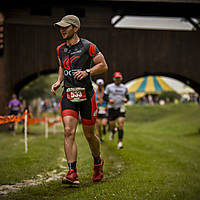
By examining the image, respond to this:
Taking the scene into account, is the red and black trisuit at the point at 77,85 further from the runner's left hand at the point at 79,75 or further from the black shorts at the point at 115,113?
the black shorts at the point at 115,113

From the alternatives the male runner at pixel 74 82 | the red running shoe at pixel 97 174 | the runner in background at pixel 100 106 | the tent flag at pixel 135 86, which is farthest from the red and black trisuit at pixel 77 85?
the tent flag at pixel 135 86

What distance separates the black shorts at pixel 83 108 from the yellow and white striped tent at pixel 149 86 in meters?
36.3

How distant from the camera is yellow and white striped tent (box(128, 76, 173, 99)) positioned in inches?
1641

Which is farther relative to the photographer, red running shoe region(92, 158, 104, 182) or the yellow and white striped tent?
the yellow and white striped tent

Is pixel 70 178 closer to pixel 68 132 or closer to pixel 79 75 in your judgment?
pixel 68 132

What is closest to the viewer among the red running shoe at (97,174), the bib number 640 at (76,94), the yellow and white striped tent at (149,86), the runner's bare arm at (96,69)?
the runner's bare arm at (96,69)

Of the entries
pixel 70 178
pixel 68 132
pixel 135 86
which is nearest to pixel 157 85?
pixel 135 86

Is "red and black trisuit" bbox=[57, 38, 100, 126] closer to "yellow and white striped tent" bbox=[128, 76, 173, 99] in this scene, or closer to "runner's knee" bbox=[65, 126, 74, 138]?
"runner's knee" bbox=[65, 126, 74, 138]

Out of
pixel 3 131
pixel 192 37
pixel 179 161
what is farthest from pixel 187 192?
pixel 192 37

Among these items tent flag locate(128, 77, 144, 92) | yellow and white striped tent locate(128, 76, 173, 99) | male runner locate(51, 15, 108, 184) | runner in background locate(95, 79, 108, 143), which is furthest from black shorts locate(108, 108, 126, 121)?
tent flag locate(128, 77, 144, 92)

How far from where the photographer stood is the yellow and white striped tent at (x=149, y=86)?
41688 mm

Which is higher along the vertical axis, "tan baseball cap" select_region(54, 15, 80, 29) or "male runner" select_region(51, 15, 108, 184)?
"tan baseball cap" select_region(54, 15, 80, 29)

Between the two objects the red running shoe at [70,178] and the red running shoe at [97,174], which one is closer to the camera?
the red running shoe at [70,178]

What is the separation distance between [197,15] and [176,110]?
1626cm
